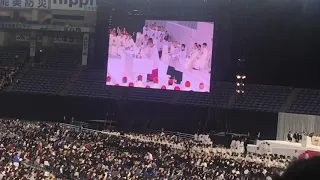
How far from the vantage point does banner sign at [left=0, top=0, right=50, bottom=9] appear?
43000 millimetres

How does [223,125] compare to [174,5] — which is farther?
[174,5]

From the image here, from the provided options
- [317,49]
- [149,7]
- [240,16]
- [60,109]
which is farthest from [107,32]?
[317,49]

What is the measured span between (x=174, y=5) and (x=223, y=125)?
9.37m

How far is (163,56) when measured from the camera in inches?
1270

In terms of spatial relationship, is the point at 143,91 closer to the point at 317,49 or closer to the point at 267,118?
the point at 267,118

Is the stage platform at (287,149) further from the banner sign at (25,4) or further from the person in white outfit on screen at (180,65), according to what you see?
the banner sign at (25,4)

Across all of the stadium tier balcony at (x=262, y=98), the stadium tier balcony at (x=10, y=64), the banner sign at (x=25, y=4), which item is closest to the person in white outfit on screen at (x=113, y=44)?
the stadium tier balcony at (x=262, y=98)

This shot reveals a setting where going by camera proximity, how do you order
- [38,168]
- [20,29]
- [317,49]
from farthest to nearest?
[20,29], [317,49], [38,168]

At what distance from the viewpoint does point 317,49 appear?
3062cm

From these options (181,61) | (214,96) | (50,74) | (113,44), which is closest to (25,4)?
(50,74)

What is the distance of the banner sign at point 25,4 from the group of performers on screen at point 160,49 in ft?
40.9

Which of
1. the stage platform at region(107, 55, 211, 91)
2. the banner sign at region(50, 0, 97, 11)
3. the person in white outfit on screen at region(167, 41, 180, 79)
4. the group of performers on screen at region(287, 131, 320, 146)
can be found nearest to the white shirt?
the person in white outfit on screen at region(167, 41, 180, 79)

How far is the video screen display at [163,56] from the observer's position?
3131 centimetres

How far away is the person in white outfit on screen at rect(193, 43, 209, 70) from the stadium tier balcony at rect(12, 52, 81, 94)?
444 inches
